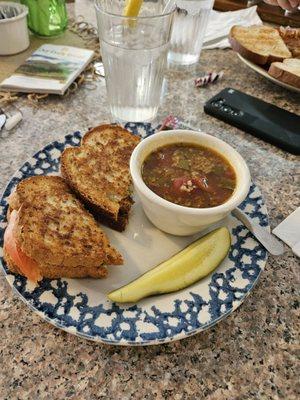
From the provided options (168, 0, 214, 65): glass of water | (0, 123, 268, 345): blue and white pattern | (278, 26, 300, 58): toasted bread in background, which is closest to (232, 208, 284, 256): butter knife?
(0, 123, 268, 345): blue and white pattern

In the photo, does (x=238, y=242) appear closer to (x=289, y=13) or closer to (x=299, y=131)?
(x=299, y=131)

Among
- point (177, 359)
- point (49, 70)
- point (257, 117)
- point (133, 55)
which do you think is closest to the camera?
point (177, 359)

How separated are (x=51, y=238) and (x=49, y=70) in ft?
3.07

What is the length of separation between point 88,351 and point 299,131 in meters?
1.01

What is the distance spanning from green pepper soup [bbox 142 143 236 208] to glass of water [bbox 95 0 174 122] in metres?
0.41

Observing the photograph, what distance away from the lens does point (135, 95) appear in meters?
1.33

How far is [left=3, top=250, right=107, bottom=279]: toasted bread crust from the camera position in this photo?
0.77 meters

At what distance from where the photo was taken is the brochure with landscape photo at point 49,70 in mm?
1411

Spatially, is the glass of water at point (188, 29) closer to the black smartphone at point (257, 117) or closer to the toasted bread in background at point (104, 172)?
the black smartphone at point (257, 117)

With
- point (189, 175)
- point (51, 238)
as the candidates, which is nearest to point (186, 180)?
point (189, 175)

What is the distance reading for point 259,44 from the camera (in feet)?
5.26

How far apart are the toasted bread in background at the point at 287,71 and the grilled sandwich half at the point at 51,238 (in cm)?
98

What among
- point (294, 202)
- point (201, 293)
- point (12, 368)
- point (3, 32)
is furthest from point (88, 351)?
point (3, 32)

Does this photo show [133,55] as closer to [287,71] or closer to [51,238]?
[287,71]
